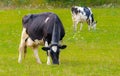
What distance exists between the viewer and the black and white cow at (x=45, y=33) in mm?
16984

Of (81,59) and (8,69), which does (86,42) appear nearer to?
(81,59)

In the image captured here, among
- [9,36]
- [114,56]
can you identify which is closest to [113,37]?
[9,36]

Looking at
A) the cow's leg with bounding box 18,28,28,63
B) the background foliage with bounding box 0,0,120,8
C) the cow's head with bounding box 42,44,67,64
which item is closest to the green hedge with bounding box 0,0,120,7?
the background foliage with bounding box 0,0,120,8

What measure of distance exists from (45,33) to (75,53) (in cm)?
621

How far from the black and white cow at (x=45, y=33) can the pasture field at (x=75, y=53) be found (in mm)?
604

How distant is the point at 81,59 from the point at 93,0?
151 ft

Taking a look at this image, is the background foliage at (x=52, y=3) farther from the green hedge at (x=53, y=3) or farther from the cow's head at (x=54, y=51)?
the cow's head at (x=54, y=51)

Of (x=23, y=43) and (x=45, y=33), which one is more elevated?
(x=45, y=33)

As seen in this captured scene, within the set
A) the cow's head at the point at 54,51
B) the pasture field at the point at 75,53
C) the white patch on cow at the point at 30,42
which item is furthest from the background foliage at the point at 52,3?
the cow's head at the point at 54,51

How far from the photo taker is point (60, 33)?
58.6 ft

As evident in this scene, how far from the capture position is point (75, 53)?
78.4 ft

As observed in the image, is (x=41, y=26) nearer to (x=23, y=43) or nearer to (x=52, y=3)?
(x=23, y=43)

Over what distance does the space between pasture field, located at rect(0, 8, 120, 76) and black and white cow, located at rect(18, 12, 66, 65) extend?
1.98 feet

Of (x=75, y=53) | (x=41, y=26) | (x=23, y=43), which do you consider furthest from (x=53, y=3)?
(x=41, y=26)
